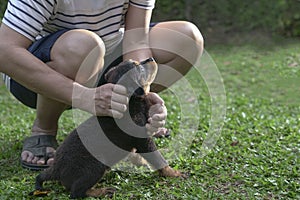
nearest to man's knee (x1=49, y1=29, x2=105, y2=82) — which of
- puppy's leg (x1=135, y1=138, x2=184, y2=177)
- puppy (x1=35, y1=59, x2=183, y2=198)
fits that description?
puppy (x1=35, y1=59, x2=183, y2=198)

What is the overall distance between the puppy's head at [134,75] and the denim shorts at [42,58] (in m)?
0.52

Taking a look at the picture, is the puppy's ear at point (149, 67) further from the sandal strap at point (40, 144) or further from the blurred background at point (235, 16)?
the blurred background at point (235, 16)

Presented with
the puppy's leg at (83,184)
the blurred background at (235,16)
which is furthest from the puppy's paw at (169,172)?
the blurred background at (235,16)

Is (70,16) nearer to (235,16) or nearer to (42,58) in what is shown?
(42,58)

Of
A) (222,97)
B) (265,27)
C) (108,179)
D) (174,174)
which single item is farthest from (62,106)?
(265,27)

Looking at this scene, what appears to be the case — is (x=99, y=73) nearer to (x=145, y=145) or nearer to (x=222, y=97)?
(x=145, y=145)

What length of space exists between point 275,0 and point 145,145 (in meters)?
5.82

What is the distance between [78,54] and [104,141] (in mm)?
536

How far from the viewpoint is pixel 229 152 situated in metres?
3.66

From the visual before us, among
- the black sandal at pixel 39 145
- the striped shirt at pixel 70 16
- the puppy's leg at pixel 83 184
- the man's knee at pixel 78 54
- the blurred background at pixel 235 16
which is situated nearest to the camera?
the puppy's leg at pixel 83 184

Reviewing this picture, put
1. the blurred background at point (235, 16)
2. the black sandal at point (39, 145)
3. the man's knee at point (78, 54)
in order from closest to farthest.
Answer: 1. the man's knee at point (78, 54)
2. the black sandal at point (39, 145)
3. the blurred background at point (235, 16)

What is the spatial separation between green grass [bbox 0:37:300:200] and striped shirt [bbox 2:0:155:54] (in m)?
0.83

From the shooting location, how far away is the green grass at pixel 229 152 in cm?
302

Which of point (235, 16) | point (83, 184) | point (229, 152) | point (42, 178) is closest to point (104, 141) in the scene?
point (83, 184)
